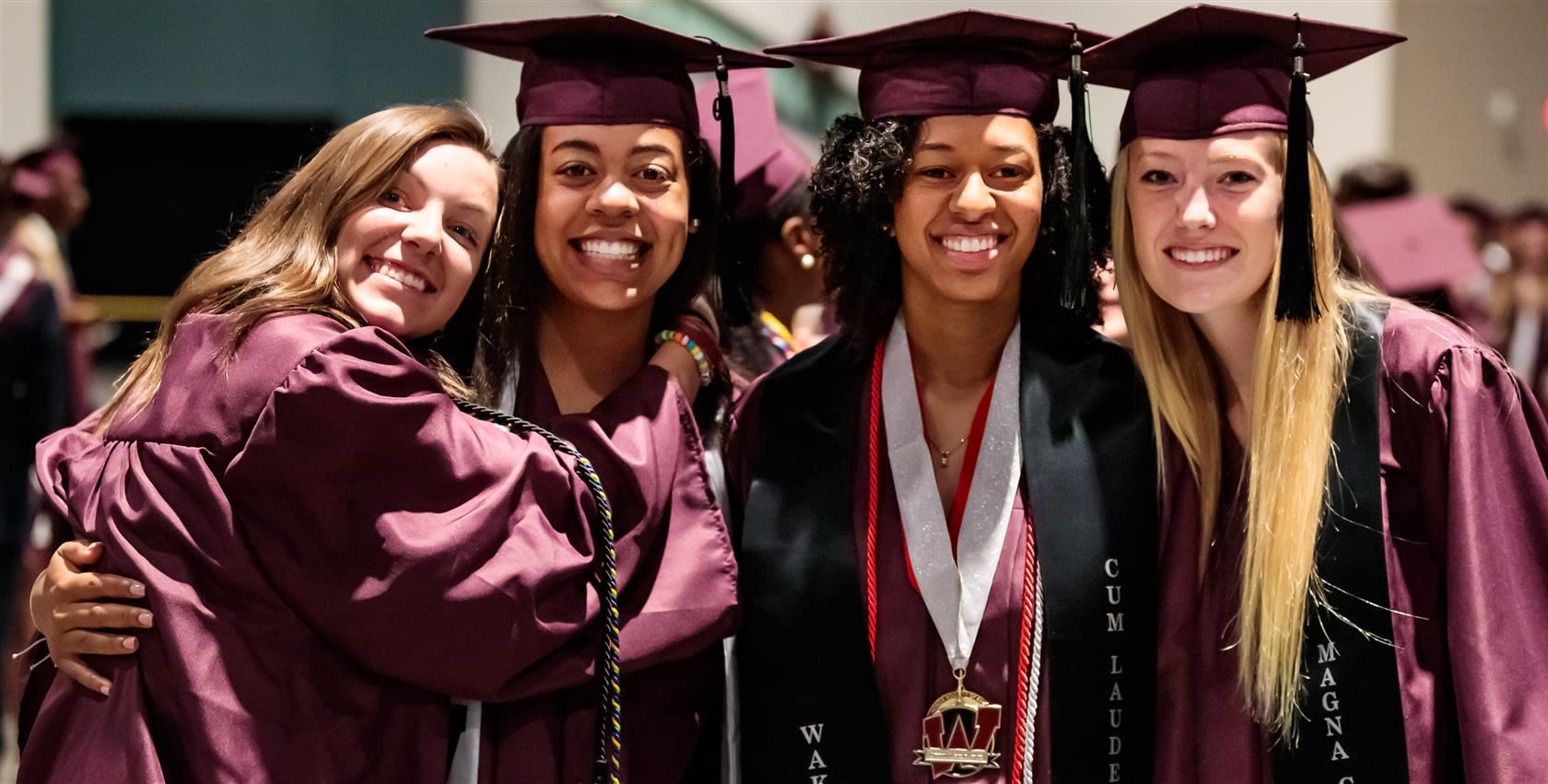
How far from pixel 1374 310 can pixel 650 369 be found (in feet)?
3.77

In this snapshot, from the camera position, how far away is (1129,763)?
7.99ft

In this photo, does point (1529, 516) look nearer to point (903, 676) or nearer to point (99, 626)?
point (903, 676)

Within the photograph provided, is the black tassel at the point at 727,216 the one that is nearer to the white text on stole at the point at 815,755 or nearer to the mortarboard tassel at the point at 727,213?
the mortarboard tassel at the point at 727,213

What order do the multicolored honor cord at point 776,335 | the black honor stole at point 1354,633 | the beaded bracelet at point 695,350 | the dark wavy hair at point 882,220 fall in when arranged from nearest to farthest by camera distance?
the black honor stole at point 1354,633
the dark wavy hair at point 882,220
the beaded bracelet at point 695,350
the multicolored honor cord at point 776,335

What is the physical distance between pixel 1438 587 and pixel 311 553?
5.33ft

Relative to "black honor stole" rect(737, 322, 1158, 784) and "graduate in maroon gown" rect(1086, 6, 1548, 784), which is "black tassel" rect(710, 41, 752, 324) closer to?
"black honor stole" rect(737, 322, 1158, 784)

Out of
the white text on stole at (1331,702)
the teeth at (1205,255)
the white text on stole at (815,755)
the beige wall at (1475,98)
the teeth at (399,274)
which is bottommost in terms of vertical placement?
the white text on stole at (815,755)

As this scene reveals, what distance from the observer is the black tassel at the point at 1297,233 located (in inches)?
90.2

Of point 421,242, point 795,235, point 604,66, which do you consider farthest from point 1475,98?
point 421,242

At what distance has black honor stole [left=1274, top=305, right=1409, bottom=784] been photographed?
2254 mm

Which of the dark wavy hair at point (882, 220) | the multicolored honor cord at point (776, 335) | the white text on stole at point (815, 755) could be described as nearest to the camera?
the white text on stole at point (815, 755)

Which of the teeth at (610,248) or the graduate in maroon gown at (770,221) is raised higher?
the graduate in maroon gown at (770,221)

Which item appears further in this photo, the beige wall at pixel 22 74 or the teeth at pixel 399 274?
the beige wall at pixel 22 74

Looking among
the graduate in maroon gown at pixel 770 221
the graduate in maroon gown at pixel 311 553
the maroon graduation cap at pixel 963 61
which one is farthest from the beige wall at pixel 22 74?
the maroon graduation cap at pixel 963 61
